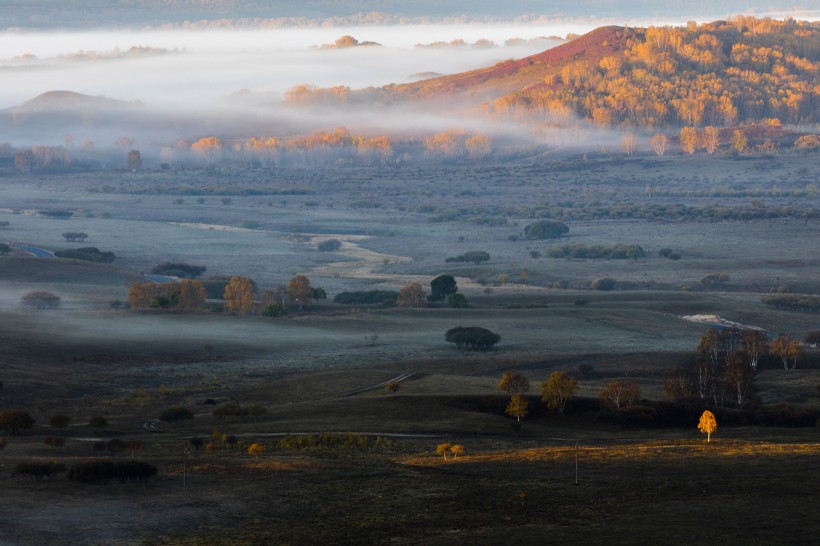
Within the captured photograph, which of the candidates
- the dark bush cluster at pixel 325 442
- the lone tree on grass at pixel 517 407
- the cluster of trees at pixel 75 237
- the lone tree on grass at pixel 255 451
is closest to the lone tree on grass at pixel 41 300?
the lone tree on grass at pixel 517 407

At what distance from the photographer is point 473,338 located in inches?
3487

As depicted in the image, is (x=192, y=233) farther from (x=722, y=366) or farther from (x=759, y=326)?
(x=722, y=366)

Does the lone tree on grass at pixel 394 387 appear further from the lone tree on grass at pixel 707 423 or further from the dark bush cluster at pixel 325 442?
the lone tree on grass at pixel 707 423

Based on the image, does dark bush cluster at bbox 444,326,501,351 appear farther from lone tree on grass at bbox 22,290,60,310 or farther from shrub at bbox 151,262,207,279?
shrub at bbox 151,262,207,279

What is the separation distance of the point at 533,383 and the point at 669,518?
3067 cm

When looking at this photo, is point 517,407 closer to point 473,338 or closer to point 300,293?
point 473,338

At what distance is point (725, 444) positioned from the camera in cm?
A: 4953

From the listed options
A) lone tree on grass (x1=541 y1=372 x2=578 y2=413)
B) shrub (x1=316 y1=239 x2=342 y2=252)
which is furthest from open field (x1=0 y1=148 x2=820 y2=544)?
shrub (x1=316 y1=239 x2=342 y2=252)

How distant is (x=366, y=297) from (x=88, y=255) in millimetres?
45754

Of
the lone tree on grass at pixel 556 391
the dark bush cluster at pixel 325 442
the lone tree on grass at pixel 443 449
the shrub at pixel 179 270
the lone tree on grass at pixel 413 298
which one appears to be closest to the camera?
the lone tree on grass at pixel 443 449

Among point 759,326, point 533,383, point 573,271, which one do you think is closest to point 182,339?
point 533,383

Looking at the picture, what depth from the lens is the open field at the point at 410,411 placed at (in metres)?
38.1

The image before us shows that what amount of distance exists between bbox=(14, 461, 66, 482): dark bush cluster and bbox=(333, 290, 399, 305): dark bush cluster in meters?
69.4

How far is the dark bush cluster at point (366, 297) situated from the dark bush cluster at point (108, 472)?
226 feet
